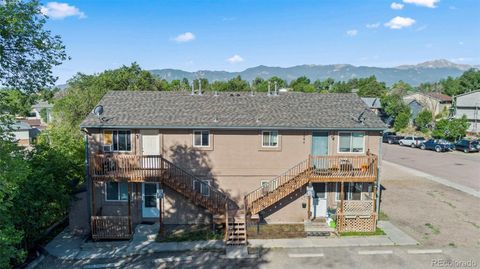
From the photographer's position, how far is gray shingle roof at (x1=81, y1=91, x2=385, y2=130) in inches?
768

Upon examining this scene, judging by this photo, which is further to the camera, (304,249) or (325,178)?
(325,178)

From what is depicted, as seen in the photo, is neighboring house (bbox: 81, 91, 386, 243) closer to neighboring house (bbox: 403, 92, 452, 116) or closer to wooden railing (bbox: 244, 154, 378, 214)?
wooden railing (bbox: 244, 154, 378, 214)

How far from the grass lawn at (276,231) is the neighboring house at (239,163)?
602 mm

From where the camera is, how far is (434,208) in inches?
915

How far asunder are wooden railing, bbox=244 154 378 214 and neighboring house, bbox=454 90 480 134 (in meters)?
48.5

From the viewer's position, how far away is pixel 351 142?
20234mm

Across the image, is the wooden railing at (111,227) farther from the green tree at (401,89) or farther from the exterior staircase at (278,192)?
the green tree at (401,89)

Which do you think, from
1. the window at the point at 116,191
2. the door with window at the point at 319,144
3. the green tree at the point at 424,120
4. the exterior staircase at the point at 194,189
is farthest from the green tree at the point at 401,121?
the window at the point at 116,191

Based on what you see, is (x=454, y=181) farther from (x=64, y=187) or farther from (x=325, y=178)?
(x=64, y=187)

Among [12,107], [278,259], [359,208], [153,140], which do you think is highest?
[12,107]

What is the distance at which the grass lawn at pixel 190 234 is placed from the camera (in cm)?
1813

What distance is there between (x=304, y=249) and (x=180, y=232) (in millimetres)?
6688

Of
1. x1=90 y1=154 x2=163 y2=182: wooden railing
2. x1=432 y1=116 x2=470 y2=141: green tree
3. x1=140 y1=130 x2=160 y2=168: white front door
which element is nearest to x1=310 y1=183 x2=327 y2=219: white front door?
x1=90 y1=154 x2=163 y2=182: wooden railing

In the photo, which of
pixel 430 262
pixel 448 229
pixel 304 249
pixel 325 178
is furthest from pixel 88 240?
pixel 448 229
